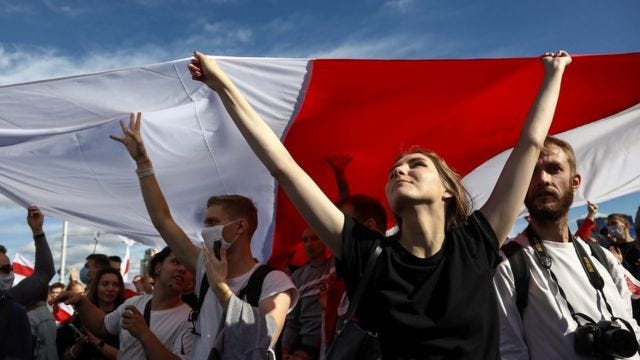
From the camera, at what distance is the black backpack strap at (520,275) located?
2207 mm

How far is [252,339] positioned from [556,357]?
118 cm

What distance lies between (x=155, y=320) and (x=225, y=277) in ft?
3.70

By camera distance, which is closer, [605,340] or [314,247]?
[605,340]

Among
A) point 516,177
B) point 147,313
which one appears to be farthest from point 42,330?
point 516,177

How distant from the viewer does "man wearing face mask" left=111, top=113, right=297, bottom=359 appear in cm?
224

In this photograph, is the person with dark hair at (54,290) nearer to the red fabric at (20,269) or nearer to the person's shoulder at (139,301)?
the red fabric at (20,269)

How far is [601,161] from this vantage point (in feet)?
12.9

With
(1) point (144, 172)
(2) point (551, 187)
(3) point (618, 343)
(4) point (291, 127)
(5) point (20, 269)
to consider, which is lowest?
(3) point (618, 343)

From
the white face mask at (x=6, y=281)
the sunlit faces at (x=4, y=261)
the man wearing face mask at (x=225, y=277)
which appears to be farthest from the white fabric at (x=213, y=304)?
the sunlit faces at (x=4, y=261)

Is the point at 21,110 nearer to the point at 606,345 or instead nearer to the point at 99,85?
the point at 99,85

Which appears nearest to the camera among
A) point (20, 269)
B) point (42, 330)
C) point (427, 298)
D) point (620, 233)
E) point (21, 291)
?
point (427, 298)

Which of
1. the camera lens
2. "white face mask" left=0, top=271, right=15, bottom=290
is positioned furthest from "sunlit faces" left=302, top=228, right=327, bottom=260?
"white face mask" left=0, top=271, right=15, bottom=290

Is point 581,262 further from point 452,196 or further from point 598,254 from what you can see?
point 452,196

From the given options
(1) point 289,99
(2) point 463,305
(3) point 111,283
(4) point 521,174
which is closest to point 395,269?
(2) point 463,305
